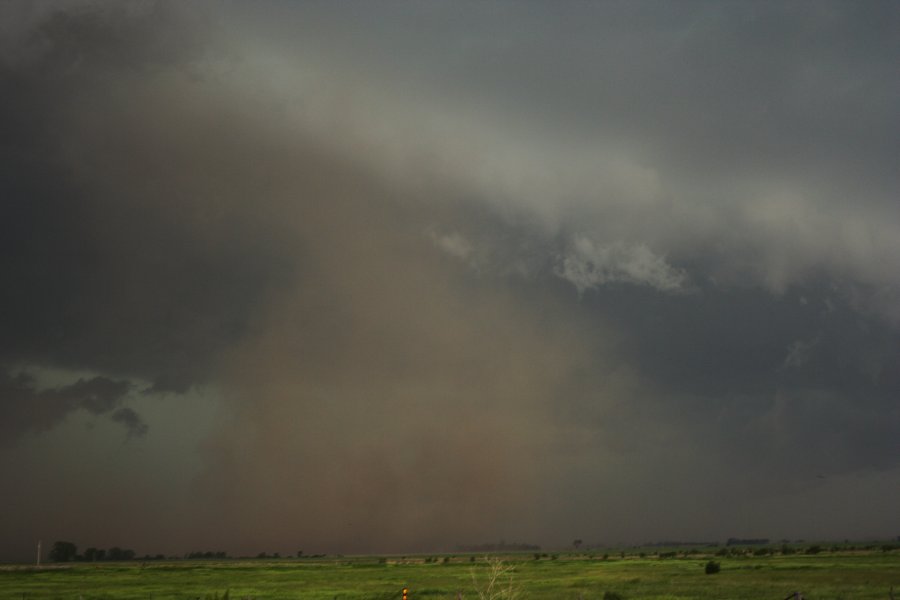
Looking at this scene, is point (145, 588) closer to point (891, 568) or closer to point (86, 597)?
point (86, 597)

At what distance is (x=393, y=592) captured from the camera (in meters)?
69.4

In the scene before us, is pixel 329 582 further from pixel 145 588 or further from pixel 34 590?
pixel 34 590

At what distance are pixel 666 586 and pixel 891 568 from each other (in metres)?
35.1

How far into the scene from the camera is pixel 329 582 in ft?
302

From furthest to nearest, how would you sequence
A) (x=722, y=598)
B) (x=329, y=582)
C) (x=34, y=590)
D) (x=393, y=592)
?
1. (x=329, y=582)
2. (x=34, y=590)
3. (x=393, y=592)
4. (x=722, y=598)

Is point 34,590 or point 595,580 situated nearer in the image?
point 595,580

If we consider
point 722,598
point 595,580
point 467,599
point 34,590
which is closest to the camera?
point 722,598

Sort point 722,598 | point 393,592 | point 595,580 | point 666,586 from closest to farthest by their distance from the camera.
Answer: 1. point 722,598
2. point 666,586
3. point 393,592
4. point 595,580

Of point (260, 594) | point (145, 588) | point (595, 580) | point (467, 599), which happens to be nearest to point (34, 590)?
point (145, 588)

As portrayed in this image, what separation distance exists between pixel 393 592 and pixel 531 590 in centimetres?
1358

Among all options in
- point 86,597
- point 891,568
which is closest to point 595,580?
point 891,568

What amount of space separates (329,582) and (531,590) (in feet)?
117

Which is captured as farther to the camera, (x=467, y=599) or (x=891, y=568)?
(x=891, y=568)

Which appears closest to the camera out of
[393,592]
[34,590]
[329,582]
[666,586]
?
[666,586]
